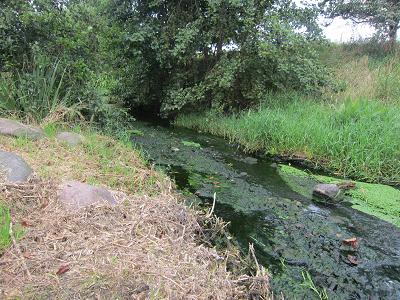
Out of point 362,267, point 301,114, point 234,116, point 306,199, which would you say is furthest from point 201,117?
point 362,267

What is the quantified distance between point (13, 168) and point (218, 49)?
678 cm

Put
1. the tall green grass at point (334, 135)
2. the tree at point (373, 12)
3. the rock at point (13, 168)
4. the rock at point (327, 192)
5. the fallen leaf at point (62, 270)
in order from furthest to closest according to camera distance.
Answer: the tree at point (373, 12)
the tall green grass at point (334, 135)
the rock at point (327, 192)
the rock at point (13, 168)
the fallen leaf at point (62, 270)

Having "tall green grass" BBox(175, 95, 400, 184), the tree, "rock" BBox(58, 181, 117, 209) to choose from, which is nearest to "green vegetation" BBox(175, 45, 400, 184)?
"tall green grass" BBox(175, 95, 400, 184)

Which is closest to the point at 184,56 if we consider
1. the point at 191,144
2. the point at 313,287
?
the point at 191,144

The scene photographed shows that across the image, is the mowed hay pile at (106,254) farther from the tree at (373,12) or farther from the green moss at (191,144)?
the tree at (373,12)

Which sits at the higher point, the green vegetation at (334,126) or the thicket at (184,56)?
the thicket at (184,56)

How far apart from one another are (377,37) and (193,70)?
6.66 metres

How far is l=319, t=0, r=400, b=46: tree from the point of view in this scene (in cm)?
1080

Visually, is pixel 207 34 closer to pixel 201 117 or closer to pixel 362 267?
pixel 201 117

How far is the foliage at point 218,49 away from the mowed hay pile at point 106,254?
5.61 metres

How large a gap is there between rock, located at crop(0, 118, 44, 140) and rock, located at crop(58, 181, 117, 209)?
1.54m

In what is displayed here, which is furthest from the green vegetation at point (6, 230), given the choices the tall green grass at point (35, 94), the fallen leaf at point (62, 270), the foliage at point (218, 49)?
the foliage at point (218, 49)

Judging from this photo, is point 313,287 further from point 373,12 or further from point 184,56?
point 373,12

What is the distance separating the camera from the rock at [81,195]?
2.96m
